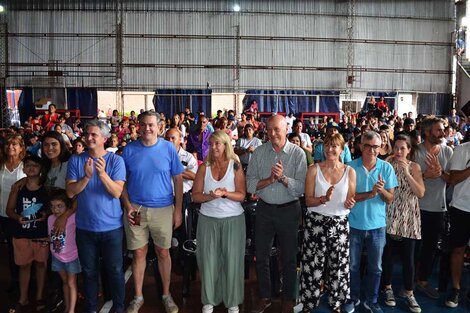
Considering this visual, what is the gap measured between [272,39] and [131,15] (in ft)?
21.1

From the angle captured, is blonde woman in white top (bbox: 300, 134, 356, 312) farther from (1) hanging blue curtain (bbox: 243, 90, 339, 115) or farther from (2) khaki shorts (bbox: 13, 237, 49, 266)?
(1) hanging blue curtain (bbox: 243, 90, 339, 115)

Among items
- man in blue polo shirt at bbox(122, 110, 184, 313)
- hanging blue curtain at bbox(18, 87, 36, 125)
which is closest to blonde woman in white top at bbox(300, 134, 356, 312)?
man in blue polo shirt at bbox(122, 110, 184, 313)

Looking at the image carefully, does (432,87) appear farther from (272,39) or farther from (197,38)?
(197,38)

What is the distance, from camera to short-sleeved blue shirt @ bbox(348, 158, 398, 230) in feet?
12.1

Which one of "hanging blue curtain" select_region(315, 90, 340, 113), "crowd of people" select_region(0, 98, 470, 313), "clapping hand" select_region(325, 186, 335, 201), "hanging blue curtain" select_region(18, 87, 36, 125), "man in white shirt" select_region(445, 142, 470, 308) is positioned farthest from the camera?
"hanging blue curtain" select_region(315, 90, 340, 113)

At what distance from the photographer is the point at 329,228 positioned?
3598 millimetres

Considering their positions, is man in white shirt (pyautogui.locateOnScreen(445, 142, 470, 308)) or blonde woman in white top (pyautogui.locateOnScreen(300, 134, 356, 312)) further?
man in white shirt (pyautogui.locateOnScreen(445, 142, 470, 308))

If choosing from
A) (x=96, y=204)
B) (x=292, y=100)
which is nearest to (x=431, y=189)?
(x=96, y=204)

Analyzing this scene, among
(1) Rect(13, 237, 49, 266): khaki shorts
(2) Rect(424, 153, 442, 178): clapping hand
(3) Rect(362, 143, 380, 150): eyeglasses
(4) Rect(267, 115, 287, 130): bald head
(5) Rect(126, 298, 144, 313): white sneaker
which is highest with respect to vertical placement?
(4) Rect(267, 115, 287, 130): bald head

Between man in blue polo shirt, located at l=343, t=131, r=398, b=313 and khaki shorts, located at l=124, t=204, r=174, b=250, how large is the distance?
5.31ft

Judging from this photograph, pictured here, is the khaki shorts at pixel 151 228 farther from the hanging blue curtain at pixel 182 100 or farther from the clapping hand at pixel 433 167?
the hanging blue curtain at pixel 182 100

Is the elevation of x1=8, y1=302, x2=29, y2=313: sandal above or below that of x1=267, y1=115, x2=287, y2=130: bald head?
below

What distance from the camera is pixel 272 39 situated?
64.5ft

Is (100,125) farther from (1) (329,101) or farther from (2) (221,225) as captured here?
(1) (329,101)
